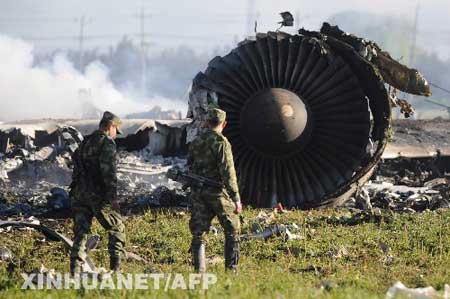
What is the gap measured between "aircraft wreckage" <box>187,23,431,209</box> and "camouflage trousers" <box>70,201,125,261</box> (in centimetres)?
583

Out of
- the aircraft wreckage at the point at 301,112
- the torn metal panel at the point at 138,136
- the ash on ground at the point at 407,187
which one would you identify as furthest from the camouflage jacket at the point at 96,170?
the torn metal panel at the point at 138,136

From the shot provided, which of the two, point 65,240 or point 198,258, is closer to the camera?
point 198,258

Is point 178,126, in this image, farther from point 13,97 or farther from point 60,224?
point 13,97

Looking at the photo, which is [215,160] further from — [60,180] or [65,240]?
[60,180]

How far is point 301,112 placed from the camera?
14.4m

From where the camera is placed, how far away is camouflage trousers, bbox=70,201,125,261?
837cm

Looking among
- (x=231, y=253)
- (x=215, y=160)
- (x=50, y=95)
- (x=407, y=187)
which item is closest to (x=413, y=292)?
(x=231, y=253)

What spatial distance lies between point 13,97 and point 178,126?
3558 cm

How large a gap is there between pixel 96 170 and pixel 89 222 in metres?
0.54

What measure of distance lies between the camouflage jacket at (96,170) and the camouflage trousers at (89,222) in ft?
0.31

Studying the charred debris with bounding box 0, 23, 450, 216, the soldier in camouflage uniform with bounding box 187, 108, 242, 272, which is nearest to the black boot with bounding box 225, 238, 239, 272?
the soldier in camouflage uniform with bounding box 187, 108, 242, 272

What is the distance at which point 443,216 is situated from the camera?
12.6 meters

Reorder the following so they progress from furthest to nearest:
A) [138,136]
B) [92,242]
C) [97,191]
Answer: [138,136]
[92,242]
[97,191]

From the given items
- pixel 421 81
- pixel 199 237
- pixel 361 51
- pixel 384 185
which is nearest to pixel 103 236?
pixel 199 237
